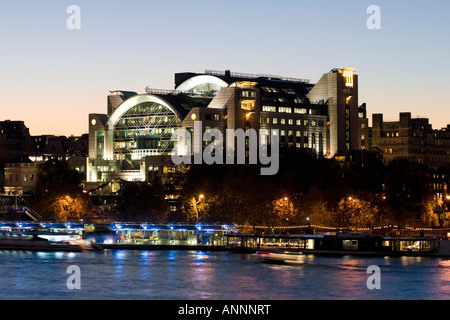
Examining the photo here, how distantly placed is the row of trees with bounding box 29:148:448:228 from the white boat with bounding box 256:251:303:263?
1903 cm

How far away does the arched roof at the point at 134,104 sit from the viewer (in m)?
160

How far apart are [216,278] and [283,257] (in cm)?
1645

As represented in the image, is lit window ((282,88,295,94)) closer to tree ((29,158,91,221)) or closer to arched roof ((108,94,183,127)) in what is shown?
arched roof ((108,94,183,127))

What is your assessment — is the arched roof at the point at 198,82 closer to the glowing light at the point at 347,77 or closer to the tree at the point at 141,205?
the glowing light at the point at 347,77

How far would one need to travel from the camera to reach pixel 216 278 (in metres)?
72.2

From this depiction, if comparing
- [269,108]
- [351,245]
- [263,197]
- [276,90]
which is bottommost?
[351,245]

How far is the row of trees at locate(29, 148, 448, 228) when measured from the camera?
11006 cm

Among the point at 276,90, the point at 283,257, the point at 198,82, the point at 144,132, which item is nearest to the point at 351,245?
the point at 283,257

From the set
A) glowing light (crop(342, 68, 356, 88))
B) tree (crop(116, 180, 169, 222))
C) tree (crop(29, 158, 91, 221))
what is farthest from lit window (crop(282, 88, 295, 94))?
tree (crop(116, 180, 169, 222))

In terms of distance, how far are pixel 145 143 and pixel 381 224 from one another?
60.7 meters

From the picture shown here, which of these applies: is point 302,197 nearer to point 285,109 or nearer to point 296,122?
point 285,109
